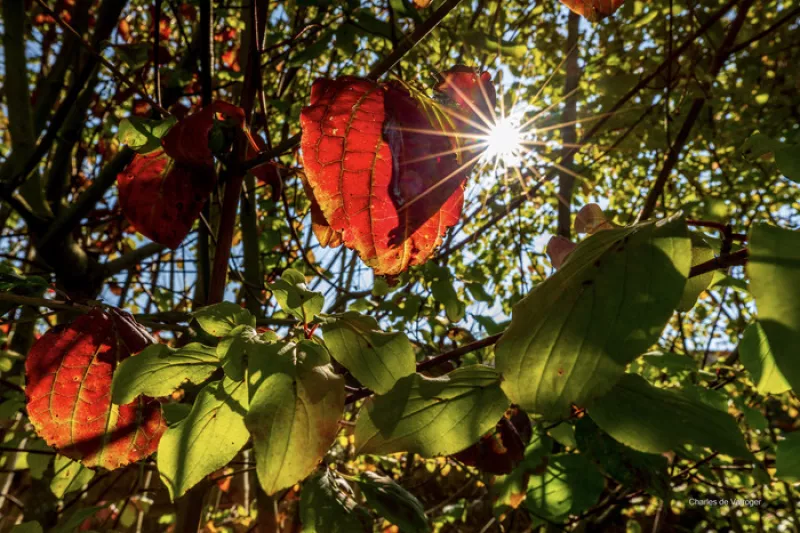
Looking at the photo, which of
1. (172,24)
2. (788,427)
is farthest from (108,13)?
(788,427)

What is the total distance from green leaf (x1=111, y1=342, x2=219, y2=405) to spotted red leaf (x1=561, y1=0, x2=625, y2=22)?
1.53ft

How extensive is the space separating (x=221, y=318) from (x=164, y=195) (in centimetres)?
29

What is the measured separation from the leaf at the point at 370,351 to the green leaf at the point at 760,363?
0.88ft

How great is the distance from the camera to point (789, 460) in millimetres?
392

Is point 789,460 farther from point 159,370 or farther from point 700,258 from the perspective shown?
point 159,370

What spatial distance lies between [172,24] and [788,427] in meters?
5.13

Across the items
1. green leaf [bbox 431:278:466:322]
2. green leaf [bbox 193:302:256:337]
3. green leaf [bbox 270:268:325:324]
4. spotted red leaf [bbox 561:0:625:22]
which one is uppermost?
green leaf [bbox 431:278:466:322]

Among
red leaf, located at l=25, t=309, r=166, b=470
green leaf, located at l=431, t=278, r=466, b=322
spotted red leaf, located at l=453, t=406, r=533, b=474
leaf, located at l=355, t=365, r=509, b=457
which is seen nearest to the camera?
leaf, located at l=355, t=365, r=509, b=457

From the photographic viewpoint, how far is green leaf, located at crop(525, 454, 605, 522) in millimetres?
808

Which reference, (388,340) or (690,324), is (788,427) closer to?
(690,324)

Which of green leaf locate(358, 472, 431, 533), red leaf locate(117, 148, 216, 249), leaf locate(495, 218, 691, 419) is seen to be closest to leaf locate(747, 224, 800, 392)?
leaf locate(495, 218, 691, 419)

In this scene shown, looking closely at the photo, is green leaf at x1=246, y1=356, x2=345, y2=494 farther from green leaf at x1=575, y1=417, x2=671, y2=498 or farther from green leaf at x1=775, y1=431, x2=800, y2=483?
green leaf at x1=575, y1=417, x2=671, y2=498

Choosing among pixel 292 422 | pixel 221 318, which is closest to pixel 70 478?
pixel 221 318

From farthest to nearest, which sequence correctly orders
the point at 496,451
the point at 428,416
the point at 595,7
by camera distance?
1. the point at 496,451
2. the point at 595,7
3. the point at 428,416
